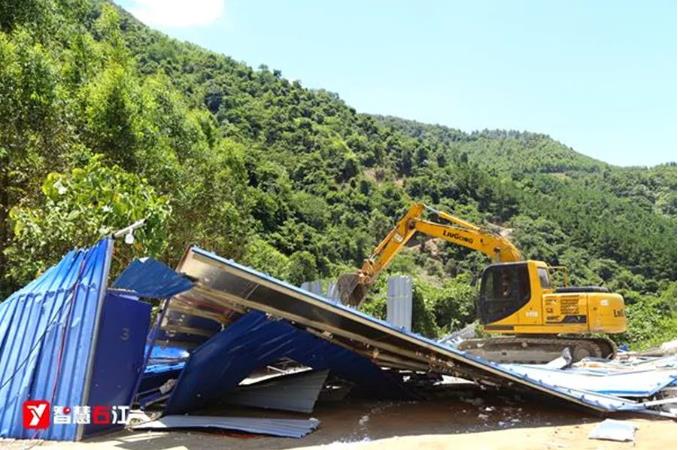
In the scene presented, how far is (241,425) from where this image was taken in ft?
20.7

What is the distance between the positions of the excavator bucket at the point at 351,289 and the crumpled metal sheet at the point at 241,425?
7926 mm

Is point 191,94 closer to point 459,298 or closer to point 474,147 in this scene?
point 459,298

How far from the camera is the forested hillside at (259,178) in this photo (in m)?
10.7

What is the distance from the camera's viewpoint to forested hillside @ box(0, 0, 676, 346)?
1066 cm

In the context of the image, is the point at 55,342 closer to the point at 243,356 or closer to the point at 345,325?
the point at 243,356

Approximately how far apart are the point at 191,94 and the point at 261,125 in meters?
10.0

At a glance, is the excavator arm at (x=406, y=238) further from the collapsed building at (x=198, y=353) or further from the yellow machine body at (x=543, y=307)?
the collapsed building at (x=198, y=353)

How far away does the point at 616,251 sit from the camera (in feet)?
254

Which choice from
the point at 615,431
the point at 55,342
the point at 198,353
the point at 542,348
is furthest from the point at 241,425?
the point at 542,348

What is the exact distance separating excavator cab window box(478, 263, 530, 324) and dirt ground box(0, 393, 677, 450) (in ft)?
19.4

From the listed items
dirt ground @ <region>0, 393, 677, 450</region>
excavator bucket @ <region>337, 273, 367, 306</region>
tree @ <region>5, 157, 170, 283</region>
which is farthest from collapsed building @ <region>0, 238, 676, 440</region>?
excavator bucket @ <region>337, 273, 367, 306</region>

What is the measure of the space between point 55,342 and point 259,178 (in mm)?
59151

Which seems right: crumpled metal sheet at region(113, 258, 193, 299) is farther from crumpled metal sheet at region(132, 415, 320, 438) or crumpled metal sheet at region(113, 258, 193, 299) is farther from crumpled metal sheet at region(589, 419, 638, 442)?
crumpled metal sheet at region(589, 419, 638, 442)

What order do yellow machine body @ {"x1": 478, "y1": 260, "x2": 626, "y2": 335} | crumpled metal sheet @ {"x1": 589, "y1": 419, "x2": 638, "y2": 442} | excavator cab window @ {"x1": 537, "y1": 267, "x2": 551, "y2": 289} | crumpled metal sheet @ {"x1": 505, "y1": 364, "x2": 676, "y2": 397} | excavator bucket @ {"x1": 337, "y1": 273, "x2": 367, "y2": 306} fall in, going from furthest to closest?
excavator bucket @ {"x1": 337, "y1": 273, "x2": 367, "y2": 306}
excavator cab window @ {"x1": 537, "y1": 267, "x2": 551, "y2": 289}
yellow machine body @ {"x1": 478, "y1": 260, "x2": 626, "y2": 335}
crumpled metal sheet @ {"x1": 505, "y1": 364, "x2": 676, "y2": 397}
crumpled metal sheet @ {"x1": 589, "y1": 419, "x2": 638, "y2": 442}
